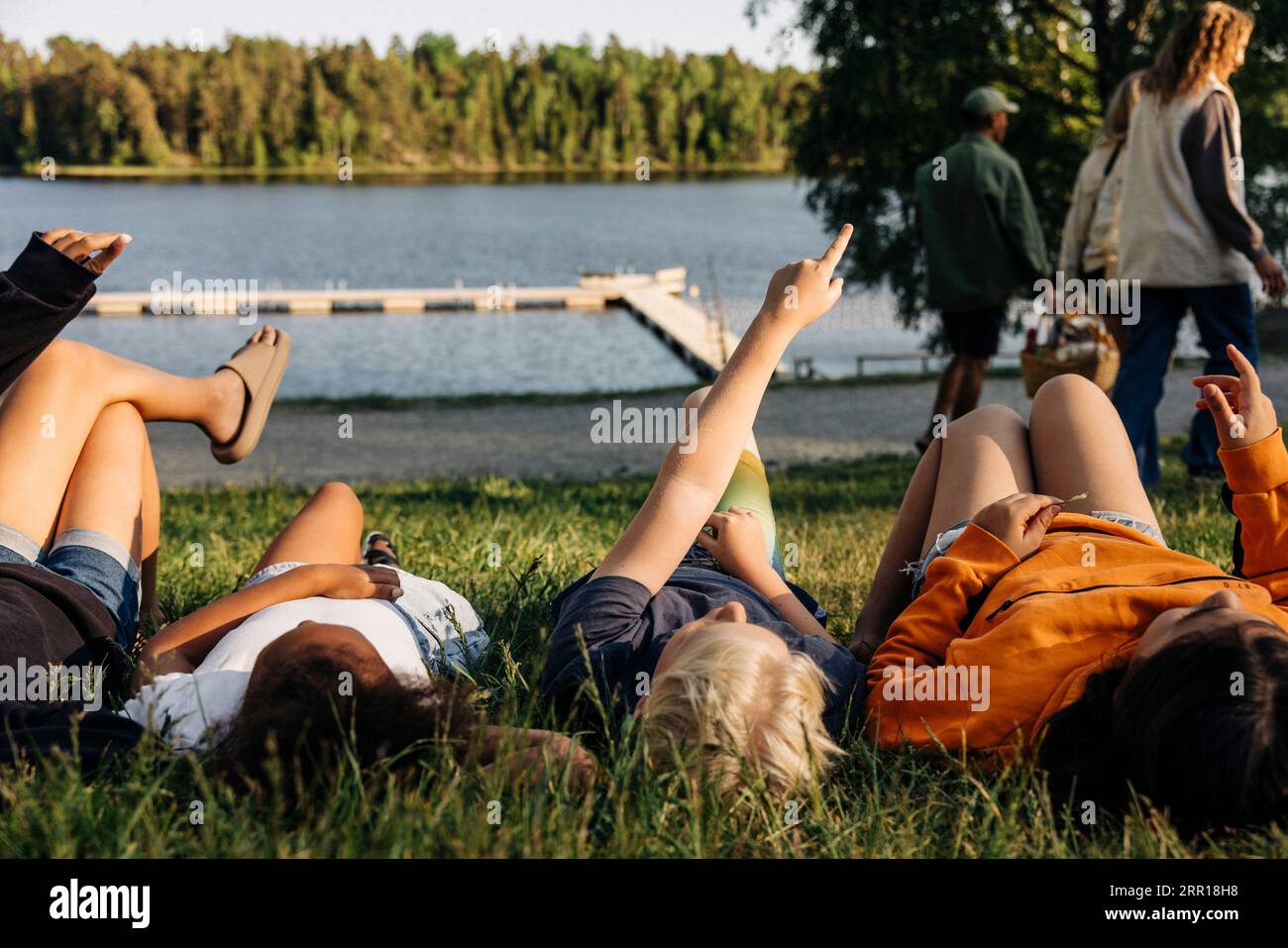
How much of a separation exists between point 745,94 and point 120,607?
111m

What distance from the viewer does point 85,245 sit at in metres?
2.83

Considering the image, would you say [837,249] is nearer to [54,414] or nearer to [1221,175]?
[54,414]

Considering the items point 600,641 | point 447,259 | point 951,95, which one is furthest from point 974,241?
point 447,259

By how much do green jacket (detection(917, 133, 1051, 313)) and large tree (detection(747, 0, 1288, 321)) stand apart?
7.17m

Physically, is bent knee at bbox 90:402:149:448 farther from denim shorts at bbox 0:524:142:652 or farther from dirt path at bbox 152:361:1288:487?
dirt path at bbox 152:361:1288:487

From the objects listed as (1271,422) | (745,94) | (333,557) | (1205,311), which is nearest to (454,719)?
(333,557)

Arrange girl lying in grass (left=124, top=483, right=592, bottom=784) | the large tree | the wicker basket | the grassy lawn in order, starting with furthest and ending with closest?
the large tree → the wicker basket → girl lying in grass (left=124, top=483, right=592, bottom=784) → the grassy lawn

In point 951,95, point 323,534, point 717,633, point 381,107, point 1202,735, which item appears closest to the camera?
point 1202,735

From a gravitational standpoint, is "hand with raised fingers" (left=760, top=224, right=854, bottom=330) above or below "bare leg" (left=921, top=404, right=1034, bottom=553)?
above

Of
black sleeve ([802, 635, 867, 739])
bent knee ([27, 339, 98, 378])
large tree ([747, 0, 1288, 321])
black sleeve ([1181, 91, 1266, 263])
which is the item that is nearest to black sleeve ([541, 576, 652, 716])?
black sleeve ([802, 635, 867, 739])

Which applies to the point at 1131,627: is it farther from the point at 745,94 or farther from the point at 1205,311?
the point at 745,94

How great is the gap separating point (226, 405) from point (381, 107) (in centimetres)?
10408

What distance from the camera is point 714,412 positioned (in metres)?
2.42

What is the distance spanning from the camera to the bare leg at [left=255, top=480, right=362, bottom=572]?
3.09 meters
